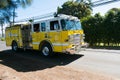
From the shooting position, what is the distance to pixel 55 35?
42.9 ft

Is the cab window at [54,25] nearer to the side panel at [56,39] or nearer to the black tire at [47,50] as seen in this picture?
the side panel at [56,39]

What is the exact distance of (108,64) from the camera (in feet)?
35.8

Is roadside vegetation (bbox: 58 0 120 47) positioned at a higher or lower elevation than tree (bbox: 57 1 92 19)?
lower

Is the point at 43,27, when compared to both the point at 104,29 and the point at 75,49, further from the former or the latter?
the point at 104,29

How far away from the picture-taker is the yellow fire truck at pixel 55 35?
12.5 m

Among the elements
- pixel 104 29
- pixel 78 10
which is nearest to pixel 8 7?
pixel 104 29

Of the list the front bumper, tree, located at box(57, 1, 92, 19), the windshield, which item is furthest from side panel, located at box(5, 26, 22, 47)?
tree, located at box(57, 1, 92, 19)

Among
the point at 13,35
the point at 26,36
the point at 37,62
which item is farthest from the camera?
the point at 13,35

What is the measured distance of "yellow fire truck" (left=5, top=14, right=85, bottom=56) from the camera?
1255 cm

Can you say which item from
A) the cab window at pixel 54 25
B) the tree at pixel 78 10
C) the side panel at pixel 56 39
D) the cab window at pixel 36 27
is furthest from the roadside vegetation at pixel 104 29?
the tree at pixel 78 10

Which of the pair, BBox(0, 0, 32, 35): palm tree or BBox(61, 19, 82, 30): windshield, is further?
BBox(61, 19, 82, 30): windshield

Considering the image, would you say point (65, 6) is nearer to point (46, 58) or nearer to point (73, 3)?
point (73, 3)

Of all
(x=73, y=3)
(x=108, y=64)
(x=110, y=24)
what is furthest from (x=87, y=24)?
(x=73, y=3)

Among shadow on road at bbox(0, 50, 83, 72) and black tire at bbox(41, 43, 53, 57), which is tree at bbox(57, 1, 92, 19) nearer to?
black tire at bbox(41, 43, 53, 57)
